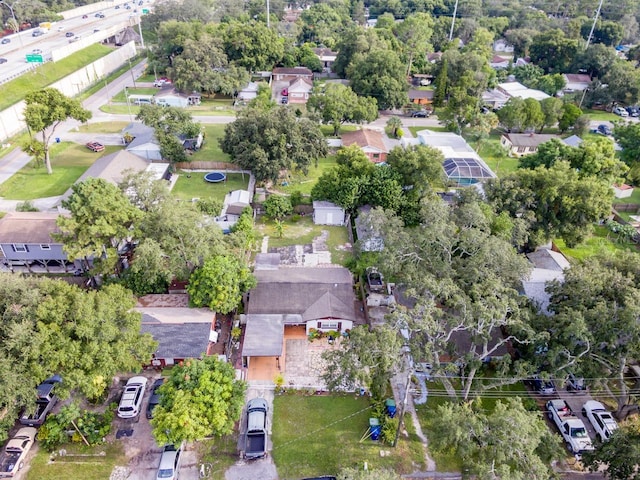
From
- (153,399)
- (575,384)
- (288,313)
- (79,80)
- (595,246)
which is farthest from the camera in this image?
(79,80)

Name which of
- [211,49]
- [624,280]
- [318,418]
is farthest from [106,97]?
[624,280]

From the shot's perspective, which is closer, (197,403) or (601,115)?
(197,403)

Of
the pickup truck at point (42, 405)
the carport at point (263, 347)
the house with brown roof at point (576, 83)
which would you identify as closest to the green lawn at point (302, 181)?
the carport at point (263, 347)

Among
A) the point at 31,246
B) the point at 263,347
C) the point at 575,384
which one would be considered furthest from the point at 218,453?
the point at 31,246

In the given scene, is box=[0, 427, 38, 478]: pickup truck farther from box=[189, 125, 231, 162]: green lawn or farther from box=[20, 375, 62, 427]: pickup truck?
box=[189, 125, 231, 162]: green lawn

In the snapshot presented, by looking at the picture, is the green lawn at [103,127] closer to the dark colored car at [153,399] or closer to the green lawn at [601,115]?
the dark colored car at [153,399]

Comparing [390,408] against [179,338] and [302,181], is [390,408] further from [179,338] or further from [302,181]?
[302,181]

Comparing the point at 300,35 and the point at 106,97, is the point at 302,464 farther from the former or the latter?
the point at 300,35
